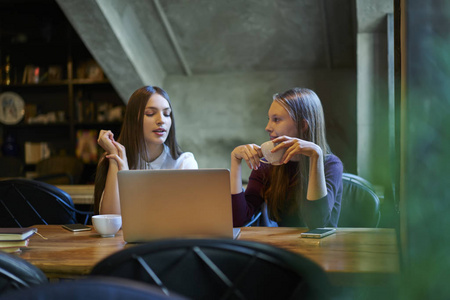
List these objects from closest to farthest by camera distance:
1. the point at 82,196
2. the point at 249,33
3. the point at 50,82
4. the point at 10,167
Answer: the point at 82,196, the point at 249,33, the point at 10,167, the point at 50,82

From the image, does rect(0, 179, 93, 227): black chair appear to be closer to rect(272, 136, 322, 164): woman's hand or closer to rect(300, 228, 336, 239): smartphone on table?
rect(272, 136, 322, 164): woman's hand

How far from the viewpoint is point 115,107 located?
6.03 m

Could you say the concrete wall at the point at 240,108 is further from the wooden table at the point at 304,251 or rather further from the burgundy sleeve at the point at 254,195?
the wooden table at the point at 304,251

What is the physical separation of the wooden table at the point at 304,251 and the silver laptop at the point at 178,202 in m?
0.14

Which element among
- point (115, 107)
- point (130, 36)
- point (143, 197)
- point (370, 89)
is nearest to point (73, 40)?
point (115, 107)

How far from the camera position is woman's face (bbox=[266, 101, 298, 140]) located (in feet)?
7.70

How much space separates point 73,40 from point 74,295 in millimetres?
5886

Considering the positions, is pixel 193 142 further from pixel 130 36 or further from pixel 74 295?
pixel 74 295

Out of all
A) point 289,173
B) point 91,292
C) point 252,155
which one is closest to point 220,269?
point 91,292

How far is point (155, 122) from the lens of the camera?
257 centimetres

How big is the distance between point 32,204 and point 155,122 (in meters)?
0.70

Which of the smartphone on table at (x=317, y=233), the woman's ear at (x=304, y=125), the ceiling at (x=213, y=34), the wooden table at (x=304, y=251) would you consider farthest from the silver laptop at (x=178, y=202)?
the ceiling at (x=213, y=34)

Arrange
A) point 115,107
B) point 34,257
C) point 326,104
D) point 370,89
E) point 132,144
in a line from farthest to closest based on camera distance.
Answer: point 115,107 < point 326,104 < point 370,89 < point 132,144 < point 34,257

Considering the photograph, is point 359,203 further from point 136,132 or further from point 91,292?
point 91,292
